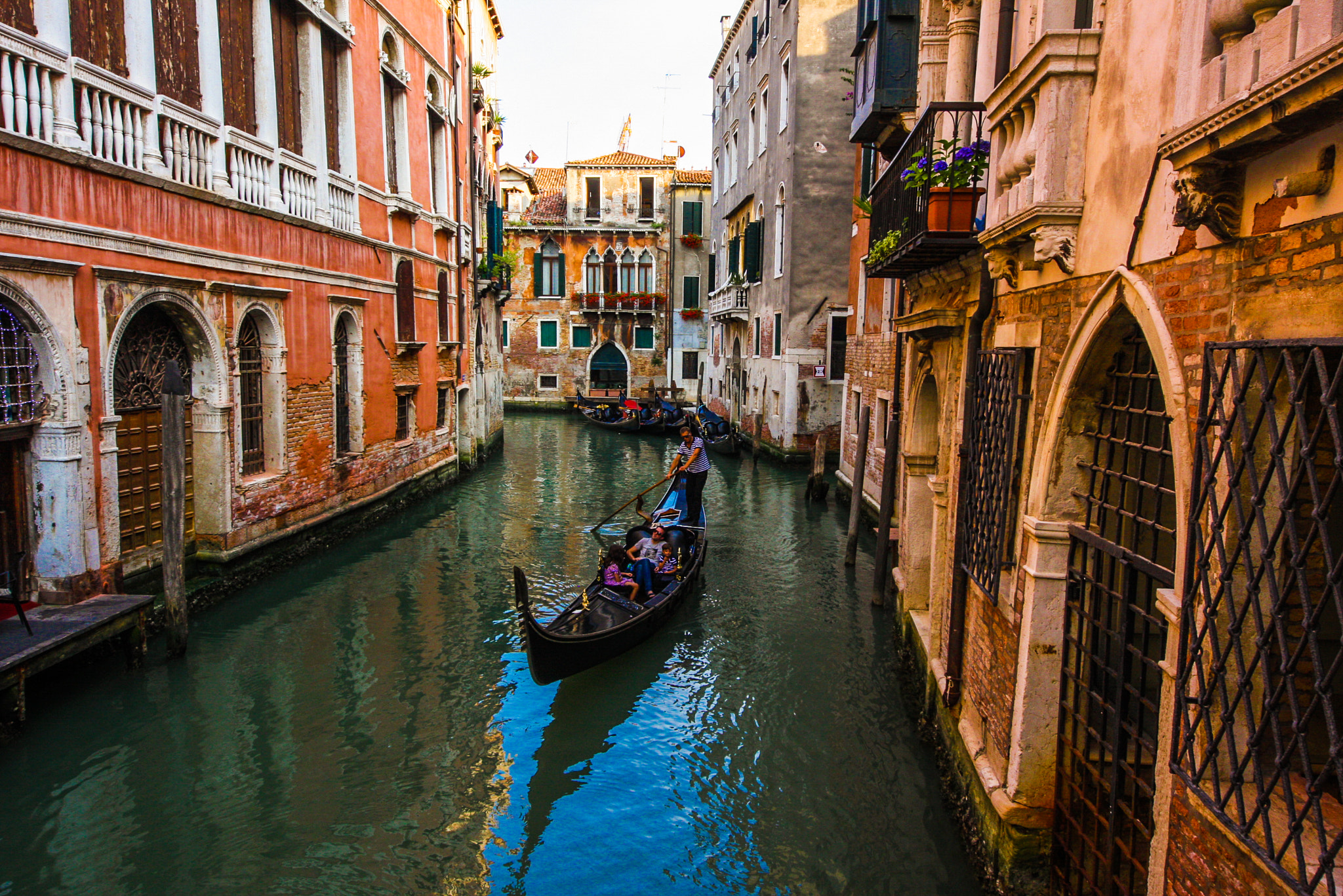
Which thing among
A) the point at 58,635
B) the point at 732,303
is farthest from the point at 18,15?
the point at 732,303

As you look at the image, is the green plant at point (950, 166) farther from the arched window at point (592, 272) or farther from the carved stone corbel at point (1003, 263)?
the arched window at point (592, 272)

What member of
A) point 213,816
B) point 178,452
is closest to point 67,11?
point 178,452

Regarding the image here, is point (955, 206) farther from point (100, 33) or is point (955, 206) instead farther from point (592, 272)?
point (592, 272)

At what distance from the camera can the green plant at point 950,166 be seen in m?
4.31

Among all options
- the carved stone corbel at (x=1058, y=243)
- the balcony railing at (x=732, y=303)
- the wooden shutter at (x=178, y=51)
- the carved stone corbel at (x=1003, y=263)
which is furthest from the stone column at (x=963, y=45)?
the balcony railing at (x=732, y=303)

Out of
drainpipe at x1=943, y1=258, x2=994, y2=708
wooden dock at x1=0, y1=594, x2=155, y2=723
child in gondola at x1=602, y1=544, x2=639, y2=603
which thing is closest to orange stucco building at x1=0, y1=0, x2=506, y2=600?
wooden dock at x1=0, y1=594, x2=155, y2=723

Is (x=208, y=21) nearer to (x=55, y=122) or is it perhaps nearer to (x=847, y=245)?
(x=55, y=122)

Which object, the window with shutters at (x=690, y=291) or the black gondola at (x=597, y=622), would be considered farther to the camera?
the window with shutters at (x=690, y=291)

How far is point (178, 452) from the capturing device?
19.2 feet

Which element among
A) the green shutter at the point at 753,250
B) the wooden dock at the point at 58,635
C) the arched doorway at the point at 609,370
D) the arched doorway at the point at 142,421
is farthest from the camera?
the arched doorway at the point at 609,370

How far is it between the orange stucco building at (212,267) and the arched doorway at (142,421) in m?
0.02

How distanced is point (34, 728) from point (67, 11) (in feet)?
14.7

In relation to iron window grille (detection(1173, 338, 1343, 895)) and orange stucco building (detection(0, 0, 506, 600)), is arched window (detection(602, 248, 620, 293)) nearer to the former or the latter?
orange stucco building (detection(0, 0, 506, 600))

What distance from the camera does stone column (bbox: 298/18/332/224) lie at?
8.94 metres
